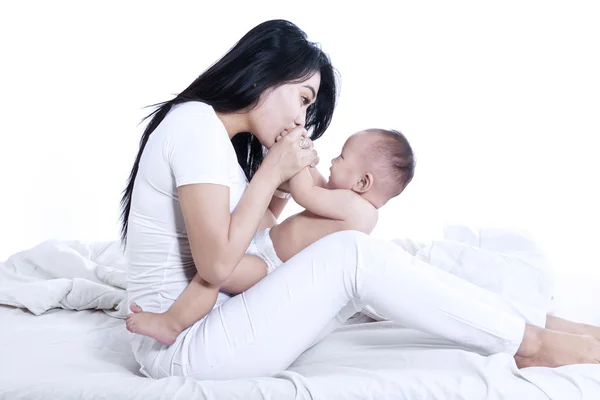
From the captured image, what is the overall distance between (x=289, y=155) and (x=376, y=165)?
37 centimetres

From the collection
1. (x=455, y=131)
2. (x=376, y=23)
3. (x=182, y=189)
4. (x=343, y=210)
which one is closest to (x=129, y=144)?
(x=376, y=23)

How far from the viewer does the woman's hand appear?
187 cm

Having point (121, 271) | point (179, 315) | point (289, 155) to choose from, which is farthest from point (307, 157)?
point (121, 271)

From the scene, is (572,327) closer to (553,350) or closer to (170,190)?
(553,350)

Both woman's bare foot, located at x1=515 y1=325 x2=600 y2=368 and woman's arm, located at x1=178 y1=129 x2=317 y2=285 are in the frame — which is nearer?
woman's arm, located at x1=178 y1=129 x2=317 y2=285

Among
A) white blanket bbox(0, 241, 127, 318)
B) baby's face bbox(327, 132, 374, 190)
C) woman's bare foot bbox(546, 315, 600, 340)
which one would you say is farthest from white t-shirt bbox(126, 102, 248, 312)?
woman's bare foot bbox(546, 315, 600, 340)

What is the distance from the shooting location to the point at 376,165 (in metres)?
2.16

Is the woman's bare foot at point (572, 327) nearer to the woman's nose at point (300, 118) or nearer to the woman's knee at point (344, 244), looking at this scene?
the woman's knee at point (344, 244)

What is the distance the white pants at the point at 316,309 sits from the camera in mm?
1709

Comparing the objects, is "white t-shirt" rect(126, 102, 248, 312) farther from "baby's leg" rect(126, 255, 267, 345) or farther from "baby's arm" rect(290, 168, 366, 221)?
"baby's arm" rect(290, 168, 366, 221)

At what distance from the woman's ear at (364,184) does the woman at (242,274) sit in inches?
11.9

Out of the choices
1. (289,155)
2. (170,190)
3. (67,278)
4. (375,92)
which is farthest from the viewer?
(375,92)

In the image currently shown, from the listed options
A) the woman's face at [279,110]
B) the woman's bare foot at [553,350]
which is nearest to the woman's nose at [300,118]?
the woman's face at [279,110]

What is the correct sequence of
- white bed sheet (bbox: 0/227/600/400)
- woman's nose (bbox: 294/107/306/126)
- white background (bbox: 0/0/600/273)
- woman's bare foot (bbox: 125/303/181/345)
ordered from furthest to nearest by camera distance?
white background (bbox: 0/0/600/273)
woman's nose (bbox: 294/107/306/126)
woman's bare foot (bbox: 125/303/181/345)
white bed sheet (bbox: 0/227/600/400)
